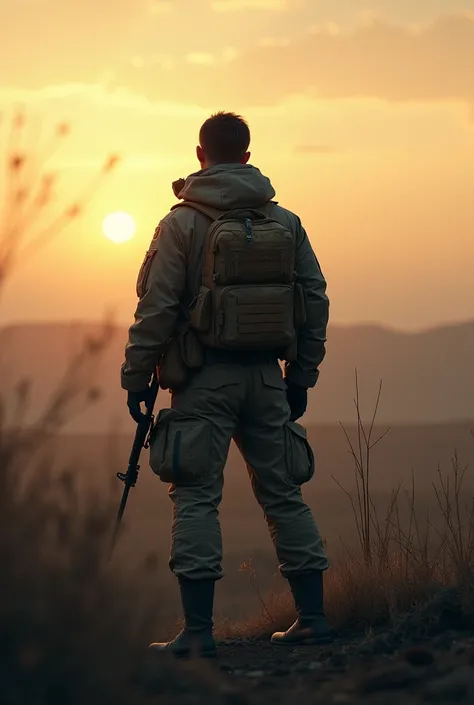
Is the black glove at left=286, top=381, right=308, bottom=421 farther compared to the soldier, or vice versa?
the black glove at left=286, top=381, right=308, bottom=421

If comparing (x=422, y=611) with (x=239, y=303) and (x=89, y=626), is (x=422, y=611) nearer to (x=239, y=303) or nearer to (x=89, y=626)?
(x=239, y=303)

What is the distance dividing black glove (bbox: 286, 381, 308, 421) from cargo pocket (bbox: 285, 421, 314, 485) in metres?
0.22

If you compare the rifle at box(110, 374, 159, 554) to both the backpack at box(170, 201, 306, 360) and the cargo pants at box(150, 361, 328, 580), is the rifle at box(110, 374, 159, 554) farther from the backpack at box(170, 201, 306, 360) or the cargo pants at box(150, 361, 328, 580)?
the backpack at box(170, 201, 306, 360)

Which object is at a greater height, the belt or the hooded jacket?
the hooded jacket

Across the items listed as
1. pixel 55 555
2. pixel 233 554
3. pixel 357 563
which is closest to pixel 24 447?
pixel 55 555

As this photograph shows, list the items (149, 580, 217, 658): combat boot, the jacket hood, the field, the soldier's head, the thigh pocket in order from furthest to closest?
the field
the soldier's head
the jacket hood
the thigh pocket
(149, 580, 217, 658): combat boot

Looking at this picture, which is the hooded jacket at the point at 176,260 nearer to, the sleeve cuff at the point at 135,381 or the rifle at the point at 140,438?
the sleeve cuff at the point at 135,381

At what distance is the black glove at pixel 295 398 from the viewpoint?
218 inches

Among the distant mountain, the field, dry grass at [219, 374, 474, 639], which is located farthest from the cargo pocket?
the distant mountain

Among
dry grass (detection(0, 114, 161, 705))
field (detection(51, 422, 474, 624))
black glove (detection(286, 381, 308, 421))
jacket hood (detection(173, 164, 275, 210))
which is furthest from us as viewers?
field (detection(51, 422, 474, 624))

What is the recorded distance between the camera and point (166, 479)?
5082 mm

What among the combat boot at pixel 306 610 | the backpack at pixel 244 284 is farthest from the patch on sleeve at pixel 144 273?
the combat boot at pixel 306 610

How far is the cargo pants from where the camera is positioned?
4977 millimetres

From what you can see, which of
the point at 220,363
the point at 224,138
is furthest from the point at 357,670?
the point at 224,138
